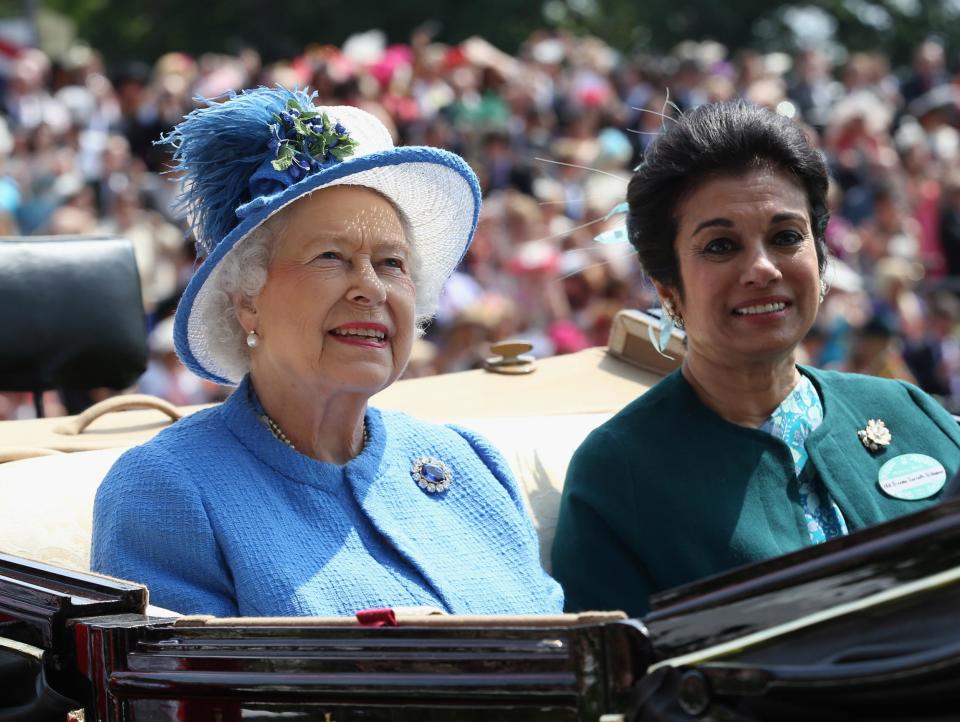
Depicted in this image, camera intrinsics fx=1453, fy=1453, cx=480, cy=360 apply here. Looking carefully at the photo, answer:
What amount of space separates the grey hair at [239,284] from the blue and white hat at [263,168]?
0.01m

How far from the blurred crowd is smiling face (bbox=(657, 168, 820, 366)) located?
255 cm

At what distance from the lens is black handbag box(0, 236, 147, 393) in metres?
3.11

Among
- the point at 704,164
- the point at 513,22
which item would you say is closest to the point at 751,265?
the point at 704,164

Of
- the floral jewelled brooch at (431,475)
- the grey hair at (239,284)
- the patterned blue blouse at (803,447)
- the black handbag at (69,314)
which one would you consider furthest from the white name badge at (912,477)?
the black handbag at (69,314)

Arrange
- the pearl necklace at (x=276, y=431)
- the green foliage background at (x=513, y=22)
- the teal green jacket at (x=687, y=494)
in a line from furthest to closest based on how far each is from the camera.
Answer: the green foliage background at (x=513, y=22) → the pearl necklace at (x=276, y=431) → the teal green jacket at (x=687, y=494)

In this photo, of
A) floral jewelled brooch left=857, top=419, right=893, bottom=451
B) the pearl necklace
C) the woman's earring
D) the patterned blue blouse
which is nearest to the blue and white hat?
the pearl necklace

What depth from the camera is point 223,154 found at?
7.81ft

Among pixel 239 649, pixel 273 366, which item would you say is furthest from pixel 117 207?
pixel 239 649

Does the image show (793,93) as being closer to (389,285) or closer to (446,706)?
(389,285)

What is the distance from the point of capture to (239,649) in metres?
1.70

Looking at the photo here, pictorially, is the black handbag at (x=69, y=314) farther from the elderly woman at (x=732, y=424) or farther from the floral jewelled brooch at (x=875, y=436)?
the floral jewelled brooch at (x=875, y=436)

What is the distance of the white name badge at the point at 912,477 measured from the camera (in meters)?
2.39

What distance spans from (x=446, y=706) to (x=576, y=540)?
0.80 meters

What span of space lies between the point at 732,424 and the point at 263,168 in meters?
0.88
